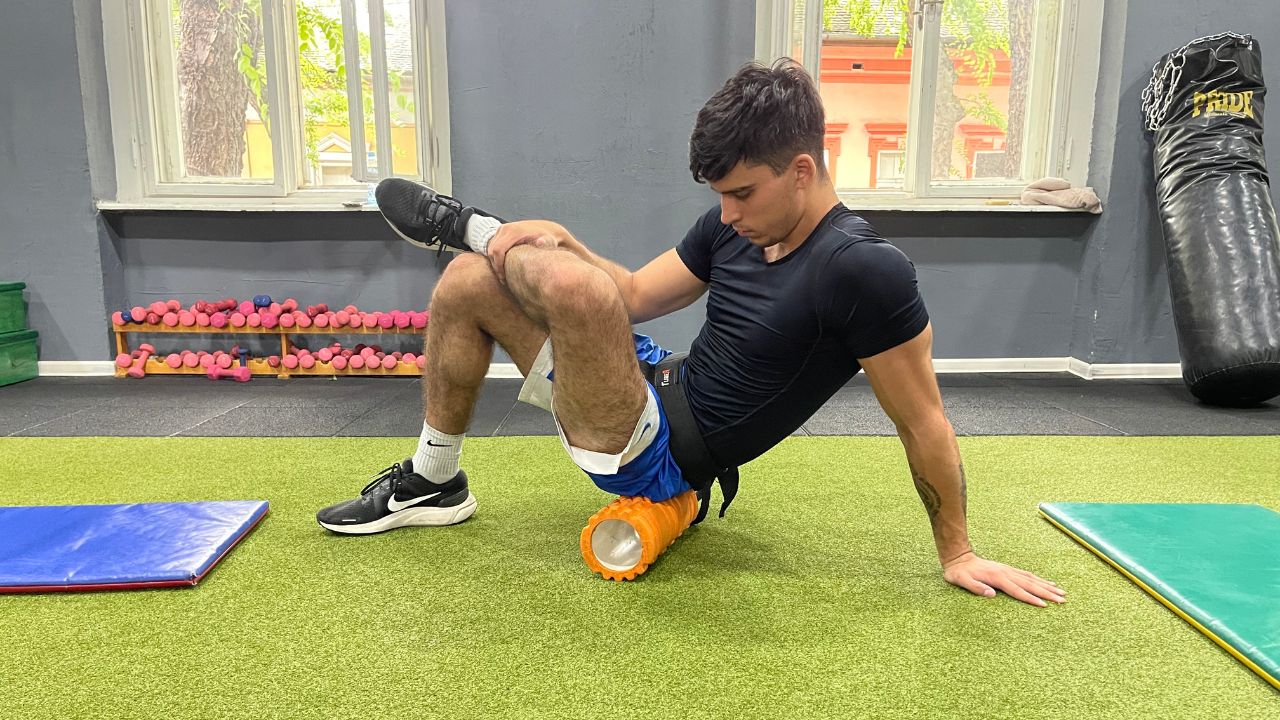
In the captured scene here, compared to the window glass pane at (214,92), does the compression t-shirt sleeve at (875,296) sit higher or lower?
lower

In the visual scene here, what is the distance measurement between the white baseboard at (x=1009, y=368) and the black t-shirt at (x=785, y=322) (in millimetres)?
2210

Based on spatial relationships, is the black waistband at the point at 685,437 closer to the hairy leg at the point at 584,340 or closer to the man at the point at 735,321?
the man at the point at 735,321

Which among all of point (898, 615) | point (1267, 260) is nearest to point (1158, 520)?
point (898, 615)

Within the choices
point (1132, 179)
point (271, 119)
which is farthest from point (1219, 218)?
point (271, 119)

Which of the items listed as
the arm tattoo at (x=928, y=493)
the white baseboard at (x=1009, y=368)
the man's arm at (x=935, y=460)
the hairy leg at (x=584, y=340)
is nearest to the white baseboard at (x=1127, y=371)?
the white baseboard at (x=1009, y=368)

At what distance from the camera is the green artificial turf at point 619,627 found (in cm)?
110

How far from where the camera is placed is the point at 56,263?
11.9ft

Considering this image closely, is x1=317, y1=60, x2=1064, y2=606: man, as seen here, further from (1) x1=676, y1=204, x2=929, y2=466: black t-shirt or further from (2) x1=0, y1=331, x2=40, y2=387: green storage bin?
(2) x1=0, y1=331, x2=40, y2=387: green storage bin

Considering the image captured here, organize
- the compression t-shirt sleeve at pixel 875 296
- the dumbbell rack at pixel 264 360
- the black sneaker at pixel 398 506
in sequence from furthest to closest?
the dumbbell rack at pixel 264 360 → the black sneaker at pixel 398 506 → the compression t-shirt sleeve at pixel 875 296

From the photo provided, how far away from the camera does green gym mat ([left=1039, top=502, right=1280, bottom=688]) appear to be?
1238mm

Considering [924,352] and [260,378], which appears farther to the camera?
[260,378]

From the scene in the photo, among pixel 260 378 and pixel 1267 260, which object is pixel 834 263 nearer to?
pixel 1267 260

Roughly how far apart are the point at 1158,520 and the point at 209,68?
4.40m

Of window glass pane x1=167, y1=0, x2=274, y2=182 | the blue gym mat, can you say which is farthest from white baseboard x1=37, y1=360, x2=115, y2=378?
the blue gym mat
